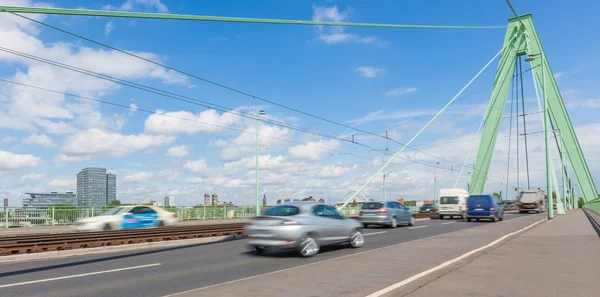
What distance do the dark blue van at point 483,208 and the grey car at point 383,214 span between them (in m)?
7.93

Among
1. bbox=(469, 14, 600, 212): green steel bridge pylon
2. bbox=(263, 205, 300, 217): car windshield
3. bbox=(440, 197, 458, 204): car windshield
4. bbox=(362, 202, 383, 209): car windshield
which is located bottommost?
bbox=(440, 197, 458, 204): car windshield

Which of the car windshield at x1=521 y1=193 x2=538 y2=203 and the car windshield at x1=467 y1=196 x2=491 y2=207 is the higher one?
the car windshield at x1=467 y1=196 x2=491 y2=207

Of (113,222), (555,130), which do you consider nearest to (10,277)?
(113,222)

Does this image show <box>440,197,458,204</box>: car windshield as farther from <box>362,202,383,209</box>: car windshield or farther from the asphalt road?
the asphalt road

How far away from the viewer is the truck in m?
53.3

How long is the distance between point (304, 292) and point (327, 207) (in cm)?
624

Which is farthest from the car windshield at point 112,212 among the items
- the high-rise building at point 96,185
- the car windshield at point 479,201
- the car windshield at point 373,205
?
the high-rise building at point 96,185

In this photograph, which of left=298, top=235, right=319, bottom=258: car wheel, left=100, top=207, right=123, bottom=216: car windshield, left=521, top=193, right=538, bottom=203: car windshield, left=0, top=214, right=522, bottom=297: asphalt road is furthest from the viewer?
left=521, top=193, right=538, bottom=203: car windshield

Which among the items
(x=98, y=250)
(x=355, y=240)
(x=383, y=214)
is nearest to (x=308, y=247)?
(x=355, y=240)

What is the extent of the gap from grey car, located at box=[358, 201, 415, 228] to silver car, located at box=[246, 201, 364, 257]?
33.9 ft

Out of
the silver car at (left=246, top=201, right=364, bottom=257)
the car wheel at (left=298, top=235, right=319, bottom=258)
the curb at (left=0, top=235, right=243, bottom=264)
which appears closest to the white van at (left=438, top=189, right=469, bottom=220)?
the curb at (left=0, top=235, right=243, bottom=264)

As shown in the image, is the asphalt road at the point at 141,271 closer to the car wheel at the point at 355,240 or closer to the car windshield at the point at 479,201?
the car wheel at the point at 355,240

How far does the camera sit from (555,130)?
5506cm

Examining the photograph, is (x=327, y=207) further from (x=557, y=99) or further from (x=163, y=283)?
(x=557, y=99)
